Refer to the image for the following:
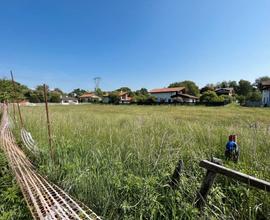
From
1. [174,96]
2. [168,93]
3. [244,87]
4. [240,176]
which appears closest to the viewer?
[240,176]

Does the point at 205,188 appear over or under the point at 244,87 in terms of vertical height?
under

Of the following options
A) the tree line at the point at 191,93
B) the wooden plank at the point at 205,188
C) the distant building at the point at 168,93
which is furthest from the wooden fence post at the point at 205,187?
the distant building at the point at 168,93

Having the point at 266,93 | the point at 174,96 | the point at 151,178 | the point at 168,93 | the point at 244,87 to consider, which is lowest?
the point at 151,178

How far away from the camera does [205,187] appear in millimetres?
1835

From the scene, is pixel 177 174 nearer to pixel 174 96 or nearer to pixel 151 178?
pixel 151 178

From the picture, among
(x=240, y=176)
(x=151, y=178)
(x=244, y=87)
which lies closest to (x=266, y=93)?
(x=244, y=87)

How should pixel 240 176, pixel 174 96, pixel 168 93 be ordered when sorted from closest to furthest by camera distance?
pixel 240 176 < pixel 174 96 < pixel 168 93

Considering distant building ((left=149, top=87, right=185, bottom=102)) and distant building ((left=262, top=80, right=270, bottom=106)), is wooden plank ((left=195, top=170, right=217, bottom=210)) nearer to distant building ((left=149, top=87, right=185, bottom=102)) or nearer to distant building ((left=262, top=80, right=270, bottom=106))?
distant building ((left=262, top=80, right=270, bottom=106))

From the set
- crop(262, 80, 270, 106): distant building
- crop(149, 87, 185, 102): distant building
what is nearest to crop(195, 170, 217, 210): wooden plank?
crop(262, 80, 270, 106): distant building

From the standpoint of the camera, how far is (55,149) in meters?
3.73

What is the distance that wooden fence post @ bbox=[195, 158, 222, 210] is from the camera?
1778 millimetres

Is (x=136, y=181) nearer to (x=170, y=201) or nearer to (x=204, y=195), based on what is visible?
(x=170, y=201)

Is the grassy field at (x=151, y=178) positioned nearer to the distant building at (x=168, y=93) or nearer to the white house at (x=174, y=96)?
the white house at (x=174, y=96)

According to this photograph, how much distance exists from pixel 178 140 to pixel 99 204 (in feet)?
6.50
